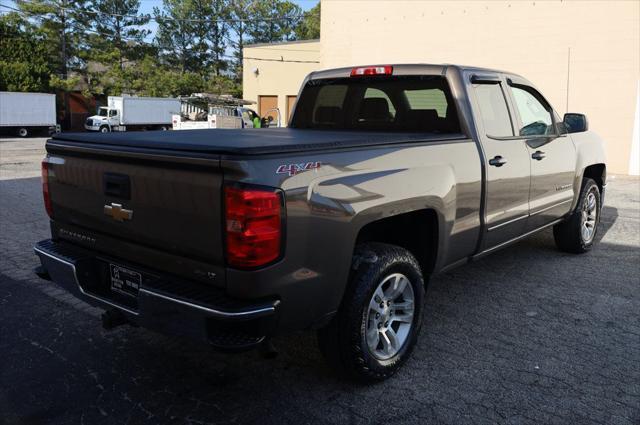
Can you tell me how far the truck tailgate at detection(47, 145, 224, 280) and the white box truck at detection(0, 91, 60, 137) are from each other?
35919 mm

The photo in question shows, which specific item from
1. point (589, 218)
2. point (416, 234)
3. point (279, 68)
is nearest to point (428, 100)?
point (416, 234)

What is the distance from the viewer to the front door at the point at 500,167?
419 cm

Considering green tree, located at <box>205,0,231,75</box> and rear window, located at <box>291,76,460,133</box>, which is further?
green tree, located at <box>205,0,231,75</box>

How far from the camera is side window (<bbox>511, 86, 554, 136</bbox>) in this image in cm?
490

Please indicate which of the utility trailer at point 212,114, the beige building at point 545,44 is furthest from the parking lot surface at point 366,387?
the utility trailer at point 212,114

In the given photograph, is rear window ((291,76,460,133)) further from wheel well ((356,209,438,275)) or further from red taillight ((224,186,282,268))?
red taillight ((224,186,282,268))

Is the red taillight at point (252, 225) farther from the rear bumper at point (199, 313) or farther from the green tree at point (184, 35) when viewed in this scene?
the green tree at point (184, 35)

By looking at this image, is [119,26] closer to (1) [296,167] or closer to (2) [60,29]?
(2) [60,29]

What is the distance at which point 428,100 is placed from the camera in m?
4.61

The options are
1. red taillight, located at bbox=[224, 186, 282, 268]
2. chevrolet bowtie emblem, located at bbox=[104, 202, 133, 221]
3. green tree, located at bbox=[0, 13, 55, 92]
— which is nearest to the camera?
red taillight, located at bbox=[224, 186, 282, 268]

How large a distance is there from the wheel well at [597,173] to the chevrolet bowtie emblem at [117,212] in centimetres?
507

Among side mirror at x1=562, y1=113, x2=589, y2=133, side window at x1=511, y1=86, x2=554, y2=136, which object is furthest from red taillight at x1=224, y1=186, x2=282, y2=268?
side mirror at x1=562, y1=113, x2=589, y2=133

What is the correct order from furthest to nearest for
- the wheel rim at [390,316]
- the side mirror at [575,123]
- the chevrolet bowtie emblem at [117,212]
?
the side mirror at [575,123], the wheel rim at [390,316], the chevrolet bowtie emblem at [117,212]

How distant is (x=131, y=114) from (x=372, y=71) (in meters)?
37.3
